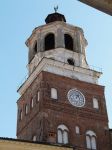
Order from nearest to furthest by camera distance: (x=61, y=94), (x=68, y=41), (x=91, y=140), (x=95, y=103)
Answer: (x=91, y=140) < (x=61, y=94) < (x=95, y=103) < (x=68, y=41)

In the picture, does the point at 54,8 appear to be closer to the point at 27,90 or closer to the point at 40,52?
the point at 40,52

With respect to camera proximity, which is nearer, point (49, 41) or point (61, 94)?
point (61, 94)

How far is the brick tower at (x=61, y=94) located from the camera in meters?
24.6

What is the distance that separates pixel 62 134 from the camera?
2434 centimetres

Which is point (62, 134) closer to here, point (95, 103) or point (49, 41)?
point (95, 103)

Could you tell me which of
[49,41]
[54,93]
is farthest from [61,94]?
[49,41]

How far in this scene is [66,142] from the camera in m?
24.1

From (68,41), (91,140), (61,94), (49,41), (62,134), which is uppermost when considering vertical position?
(68,41)

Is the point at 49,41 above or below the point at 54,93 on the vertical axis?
above

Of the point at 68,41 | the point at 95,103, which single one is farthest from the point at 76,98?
the point at 68,41

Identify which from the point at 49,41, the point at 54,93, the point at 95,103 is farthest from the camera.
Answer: the point at 49,41

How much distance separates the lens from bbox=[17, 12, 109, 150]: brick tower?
970 inches

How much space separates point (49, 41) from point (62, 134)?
842 cm

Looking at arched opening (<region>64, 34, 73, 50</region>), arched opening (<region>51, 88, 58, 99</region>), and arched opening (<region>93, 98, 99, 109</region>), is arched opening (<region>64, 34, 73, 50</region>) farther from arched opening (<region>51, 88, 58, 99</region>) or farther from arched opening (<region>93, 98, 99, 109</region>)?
arched opening (<region>51, 88, 58, 99</region>)
